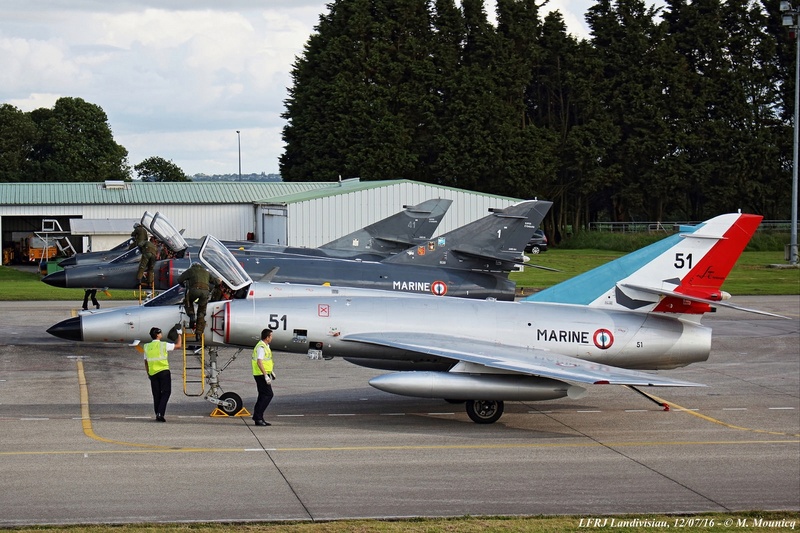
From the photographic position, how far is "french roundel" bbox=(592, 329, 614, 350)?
17812 mm

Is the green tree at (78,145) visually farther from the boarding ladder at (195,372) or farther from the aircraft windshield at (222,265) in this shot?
the aircraft windshield at (222,265)

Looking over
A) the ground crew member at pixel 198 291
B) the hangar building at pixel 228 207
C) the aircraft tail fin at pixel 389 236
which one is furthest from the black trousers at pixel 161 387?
the hangar building at pixel 228 207

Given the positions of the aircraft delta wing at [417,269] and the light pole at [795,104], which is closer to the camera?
the aircraft delta wing at [417,269]

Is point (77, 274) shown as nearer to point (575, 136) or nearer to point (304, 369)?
→ point (304, 369)

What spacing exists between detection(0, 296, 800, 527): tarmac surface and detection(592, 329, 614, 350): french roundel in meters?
1.28

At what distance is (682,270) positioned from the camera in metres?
18.4

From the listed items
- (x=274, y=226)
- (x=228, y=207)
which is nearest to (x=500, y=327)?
(x=274, y=226)

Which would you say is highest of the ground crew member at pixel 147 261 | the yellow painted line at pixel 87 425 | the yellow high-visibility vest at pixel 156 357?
the ground crew member at pixel 147 261

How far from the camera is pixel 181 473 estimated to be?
43.6 feet

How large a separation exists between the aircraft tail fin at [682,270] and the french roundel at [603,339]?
790 mm

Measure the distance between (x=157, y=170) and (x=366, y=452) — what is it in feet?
357

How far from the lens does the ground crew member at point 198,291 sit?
677 inches

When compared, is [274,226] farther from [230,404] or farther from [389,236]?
[230,404]

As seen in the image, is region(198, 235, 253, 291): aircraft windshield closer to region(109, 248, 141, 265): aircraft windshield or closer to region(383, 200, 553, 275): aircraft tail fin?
region(383, 200, 553, 275): aircraft tail fin
